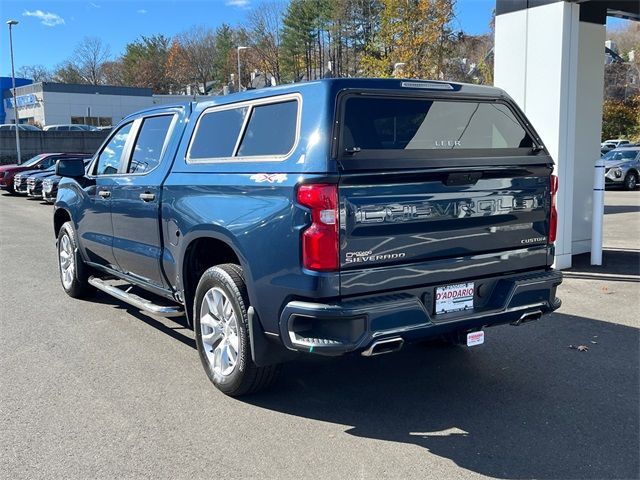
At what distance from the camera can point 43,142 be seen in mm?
38469

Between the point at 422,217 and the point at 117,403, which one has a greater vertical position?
the point at 422,217

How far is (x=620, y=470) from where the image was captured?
3309 mm

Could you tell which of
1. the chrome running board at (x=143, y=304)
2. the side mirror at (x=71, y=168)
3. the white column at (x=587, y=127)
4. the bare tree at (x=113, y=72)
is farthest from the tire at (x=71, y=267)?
the bare tree at (x=113, y=72)

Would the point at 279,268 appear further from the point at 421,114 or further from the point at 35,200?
the point at 35,200

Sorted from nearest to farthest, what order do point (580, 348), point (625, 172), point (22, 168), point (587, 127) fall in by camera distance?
point (580, 348) → point (587, 127) → point (625, 172) → point (22, 168)

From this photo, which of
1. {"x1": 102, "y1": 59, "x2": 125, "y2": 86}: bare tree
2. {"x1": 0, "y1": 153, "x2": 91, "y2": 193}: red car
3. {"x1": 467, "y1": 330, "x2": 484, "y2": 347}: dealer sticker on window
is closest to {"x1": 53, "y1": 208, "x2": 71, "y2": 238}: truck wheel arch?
{"x1": 467, "y1": 330, "x2": 484, "y2": 347}: dealer sticker on window

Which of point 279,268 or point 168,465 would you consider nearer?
point 168,465

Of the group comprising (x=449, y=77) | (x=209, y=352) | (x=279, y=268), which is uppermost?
(x=449, y=77)

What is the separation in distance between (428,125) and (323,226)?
119cm

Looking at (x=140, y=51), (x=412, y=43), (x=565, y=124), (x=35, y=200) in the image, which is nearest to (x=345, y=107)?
(x=565, y=124)

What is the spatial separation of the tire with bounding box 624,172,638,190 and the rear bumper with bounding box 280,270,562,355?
20002 mm

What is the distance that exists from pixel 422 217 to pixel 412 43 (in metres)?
28.3

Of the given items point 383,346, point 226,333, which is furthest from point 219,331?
point 383,346

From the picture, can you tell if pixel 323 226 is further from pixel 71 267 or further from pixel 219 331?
pixel 71 267
